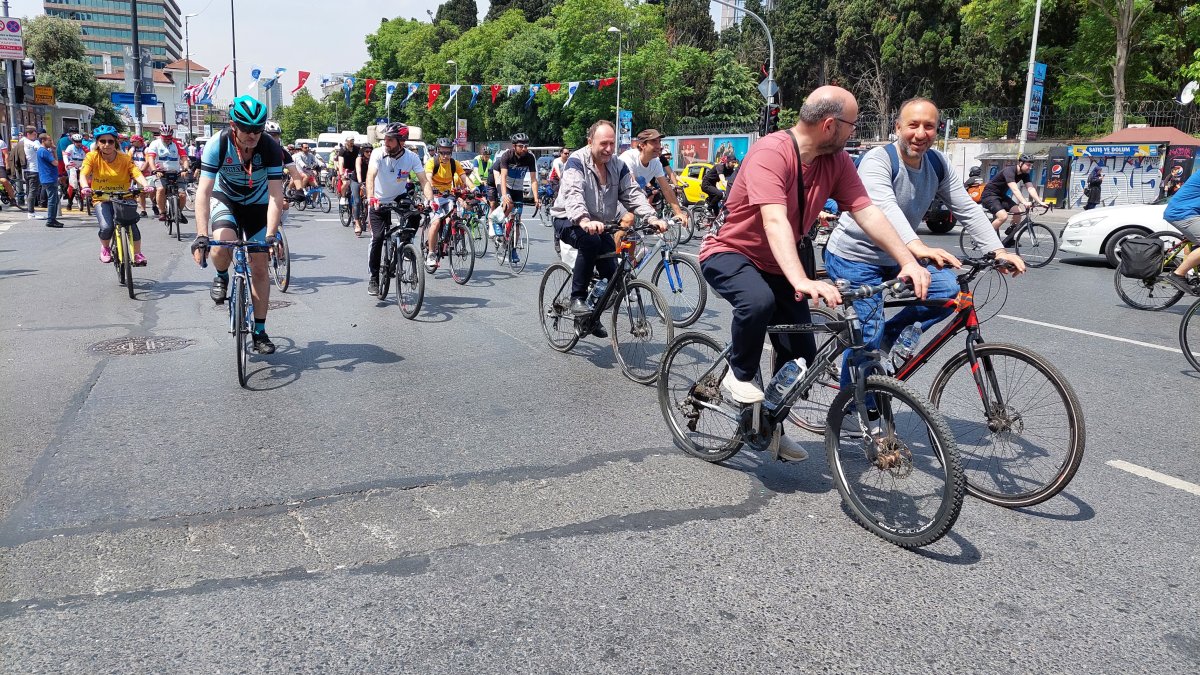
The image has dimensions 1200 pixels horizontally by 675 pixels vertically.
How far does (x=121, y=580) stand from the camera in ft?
10.6

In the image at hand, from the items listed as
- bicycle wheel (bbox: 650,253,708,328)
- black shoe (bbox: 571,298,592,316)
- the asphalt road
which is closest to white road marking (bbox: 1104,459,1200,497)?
the asphalt road

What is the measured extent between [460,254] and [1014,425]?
854 centimetres

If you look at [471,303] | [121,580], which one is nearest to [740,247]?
[121,580]

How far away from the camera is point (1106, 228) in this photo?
44.0ft

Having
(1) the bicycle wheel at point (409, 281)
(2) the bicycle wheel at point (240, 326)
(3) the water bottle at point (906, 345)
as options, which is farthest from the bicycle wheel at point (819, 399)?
(1) the bicycle wheel at point (409, 281)

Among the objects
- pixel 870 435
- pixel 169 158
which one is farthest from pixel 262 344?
pixel 169 158

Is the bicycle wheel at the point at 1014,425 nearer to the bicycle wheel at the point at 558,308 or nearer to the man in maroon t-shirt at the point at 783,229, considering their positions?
the man in maroon t-shirt at the point at 783,229

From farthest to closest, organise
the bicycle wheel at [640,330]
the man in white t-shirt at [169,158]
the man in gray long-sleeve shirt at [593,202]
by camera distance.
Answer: the man in white t-shirt at [169,158]
the man in gray long-sleeve shirt at [593,202]
the bicycle wheel at [640,330]

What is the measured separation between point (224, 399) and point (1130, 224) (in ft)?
41.6

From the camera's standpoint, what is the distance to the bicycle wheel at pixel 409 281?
28.1ft

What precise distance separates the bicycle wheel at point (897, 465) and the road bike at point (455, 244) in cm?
788

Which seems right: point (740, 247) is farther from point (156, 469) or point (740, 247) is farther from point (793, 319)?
point (156, 469)

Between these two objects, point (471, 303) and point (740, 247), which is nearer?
point (740, 247)

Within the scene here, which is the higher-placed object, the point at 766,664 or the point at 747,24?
the point at 747,24
